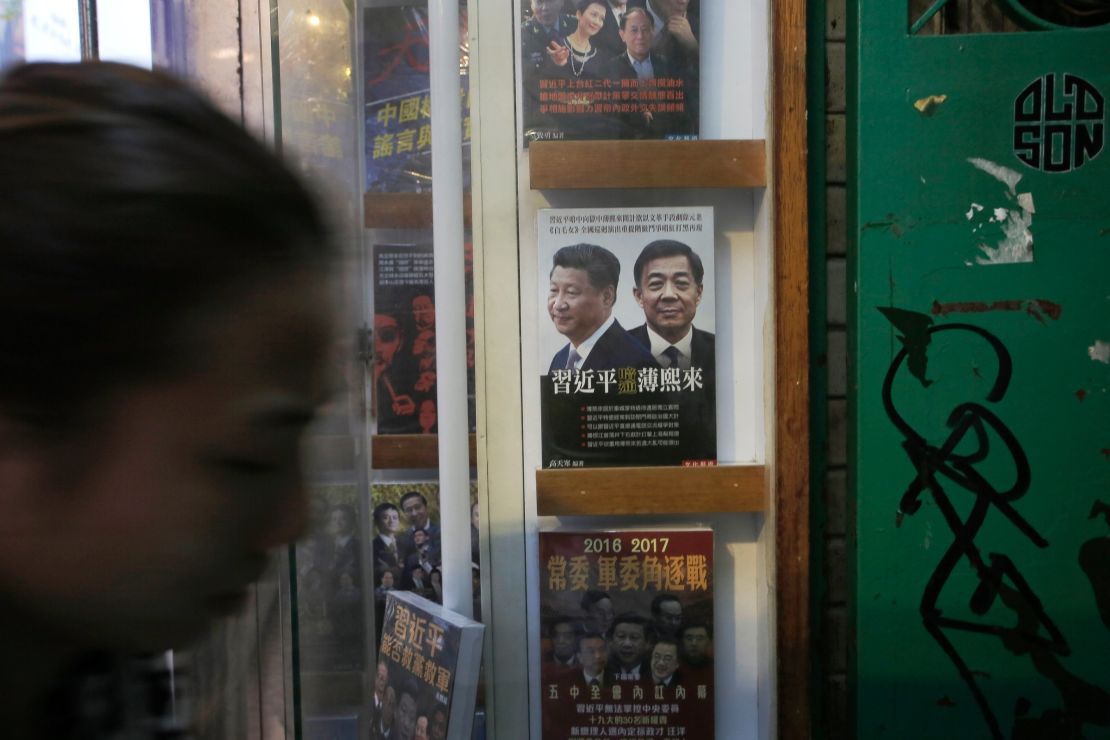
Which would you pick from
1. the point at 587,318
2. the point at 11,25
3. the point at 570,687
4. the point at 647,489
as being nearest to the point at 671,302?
the point at 587,318

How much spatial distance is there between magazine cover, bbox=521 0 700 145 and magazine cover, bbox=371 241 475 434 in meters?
0.35

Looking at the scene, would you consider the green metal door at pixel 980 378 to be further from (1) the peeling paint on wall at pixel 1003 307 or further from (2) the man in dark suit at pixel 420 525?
(2) the man in dark suit at pixel 420 525

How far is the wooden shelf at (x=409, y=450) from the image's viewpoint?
6.03 feet

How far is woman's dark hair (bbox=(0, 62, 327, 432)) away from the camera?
43cm

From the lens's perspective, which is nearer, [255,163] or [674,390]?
[255,163]

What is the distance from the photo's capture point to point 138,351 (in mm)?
451

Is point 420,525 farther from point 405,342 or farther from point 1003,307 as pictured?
point 1003,307

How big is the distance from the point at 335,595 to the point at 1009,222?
144 centimetres

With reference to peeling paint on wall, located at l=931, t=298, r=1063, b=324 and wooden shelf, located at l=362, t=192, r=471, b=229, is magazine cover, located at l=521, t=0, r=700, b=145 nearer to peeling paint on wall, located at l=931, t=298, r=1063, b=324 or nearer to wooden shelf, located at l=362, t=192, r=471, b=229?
wooden shelf, located at l=362, t=192, r=471, b=229

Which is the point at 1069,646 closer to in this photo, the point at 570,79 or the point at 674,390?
the point at 674,390

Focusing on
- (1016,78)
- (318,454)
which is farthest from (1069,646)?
(318,454)

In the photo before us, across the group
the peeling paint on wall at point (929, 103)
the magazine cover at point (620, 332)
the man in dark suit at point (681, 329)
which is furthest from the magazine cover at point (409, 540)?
the peeling paint on wall at point (929, 103)

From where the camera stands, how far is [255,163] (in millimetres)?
507

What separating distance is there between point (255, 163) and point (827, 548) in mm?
1567
